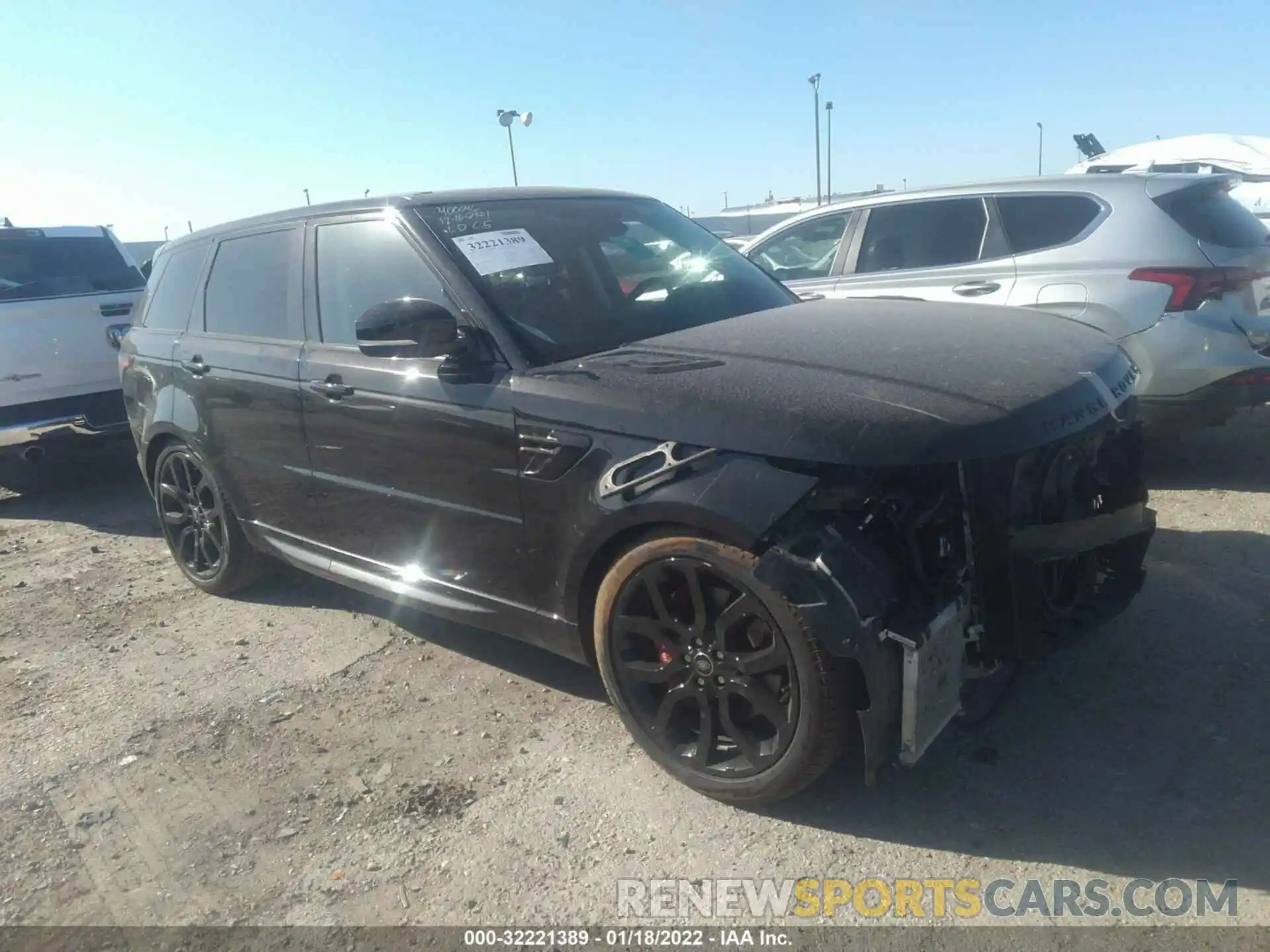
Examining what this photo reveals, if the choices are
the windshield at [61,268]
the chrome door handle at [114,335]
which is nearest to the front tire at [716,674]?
the chrome door handle at [114,335]

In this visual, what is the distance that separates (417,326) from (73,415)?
5210mm

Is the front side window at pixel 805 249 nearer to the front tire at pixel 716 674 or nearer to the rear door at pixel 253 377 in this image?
the rear door at pixel 253 377

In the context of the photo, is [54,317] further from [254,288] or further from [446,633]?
[446,633]

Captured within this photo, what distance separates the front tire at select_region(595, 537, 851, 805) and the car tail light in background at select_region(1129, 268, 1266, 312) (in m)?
3.76

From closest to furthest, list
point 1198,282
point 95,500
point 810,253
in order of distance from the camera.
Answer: point 1198,282, point 810,253, point 95,500

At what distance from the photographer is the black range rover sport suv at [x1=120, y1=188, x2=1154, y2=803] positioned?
2480mm

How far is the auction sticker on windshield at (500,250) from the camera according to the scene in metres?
3.40

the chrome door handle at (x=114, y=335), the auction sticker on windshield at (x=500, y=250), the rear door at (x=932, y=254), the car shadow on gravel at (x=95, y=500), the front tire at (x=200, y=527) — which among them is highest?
the auction sticker on windshield at (x=500, y=250)

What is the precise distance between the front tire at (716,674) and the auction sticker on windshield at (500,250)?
1262 mm

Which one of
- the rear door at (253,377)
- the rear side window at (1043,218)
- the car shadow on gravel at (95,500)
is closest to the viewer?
the rear door at (253,377)

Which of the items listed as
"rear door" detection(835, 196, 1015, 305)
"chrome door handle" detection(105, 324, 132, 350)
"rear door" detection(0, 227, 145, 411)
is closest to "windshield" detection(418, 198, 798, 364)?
"rear door" detection(835, 196, 1015, 305)

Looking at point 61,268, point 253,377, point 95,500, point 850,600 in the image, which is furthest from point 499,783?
point 61,268

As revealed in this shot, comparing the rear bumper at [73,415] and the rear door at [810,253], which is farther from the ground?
the rear door at [810,253]

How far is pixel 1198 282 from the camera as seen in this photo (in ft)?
16.4
